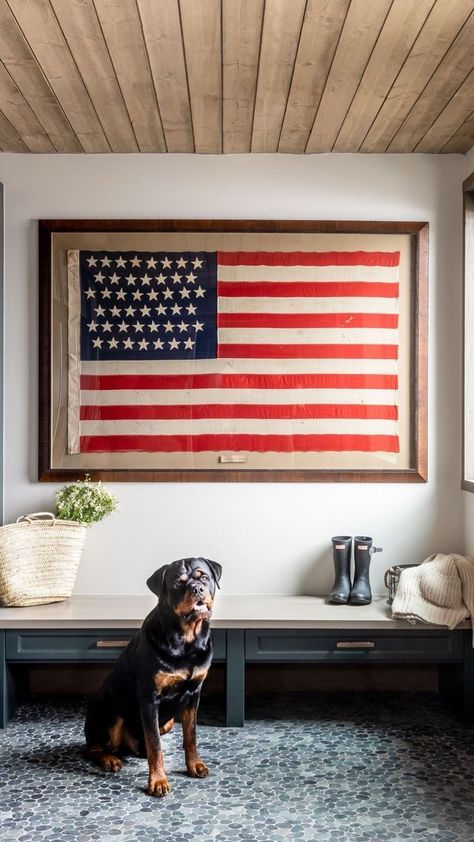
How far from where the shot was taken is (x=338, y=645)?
3455mm

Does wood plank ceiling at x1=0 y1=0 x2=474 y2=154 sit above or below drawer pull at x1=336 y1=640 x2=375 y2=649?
above

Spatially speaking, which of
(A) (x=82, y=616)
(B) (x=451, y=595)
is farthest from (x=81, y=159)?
(B) (x=451, y=595)

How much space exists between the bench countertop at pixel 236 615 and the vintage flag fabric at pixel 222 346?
0.79m

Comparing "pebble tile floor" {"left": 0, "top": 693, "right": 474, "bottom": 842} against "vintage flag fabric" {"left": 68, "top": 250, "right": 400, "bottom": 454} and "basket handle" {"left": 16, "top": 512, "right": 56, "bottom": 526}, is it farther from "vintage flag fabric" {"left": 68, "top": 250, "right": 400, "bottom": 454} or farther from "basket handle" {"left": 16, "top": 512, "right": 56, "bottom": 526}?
"vintage flag fabric" {"left": 68, "top": 250, "right": 400, "bottom": 454}

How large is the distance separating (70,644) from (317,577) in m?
1.30

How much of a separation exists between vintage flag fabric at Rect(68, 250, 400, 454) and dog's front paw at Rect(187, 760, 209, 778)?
1561mm

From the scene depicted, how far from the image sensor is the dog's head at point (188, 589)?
9.07 feet

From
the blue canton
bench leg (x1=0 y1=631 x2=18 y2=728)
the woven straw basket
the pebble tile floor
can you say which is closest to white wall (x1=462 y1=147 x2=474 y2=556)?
the pebble tile floor

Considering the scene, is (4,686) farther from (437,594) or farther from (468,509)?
(468,509)

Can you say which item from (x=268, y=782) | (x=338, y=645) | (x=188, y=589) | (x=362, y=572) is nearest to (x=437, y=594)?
(x=362, y=572)

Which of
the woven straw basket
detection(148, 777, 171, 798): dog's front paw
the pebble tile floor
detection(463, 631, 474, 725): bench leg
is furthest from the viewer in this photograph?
the woven straw basket

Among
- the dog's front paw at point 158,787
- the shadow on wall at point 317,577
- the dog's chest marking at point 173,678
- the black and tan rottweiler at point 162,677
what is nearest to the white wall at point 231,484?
the shadow on wall at point 317,577

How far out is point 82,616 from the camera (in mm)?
3479

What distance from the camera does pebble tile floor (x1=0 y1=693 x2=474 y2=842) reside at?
255 cm
